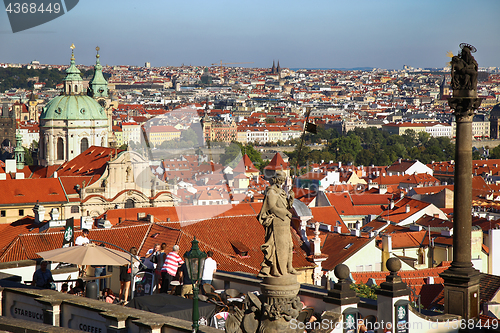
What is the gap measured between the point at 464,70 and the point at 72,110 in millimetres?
47879

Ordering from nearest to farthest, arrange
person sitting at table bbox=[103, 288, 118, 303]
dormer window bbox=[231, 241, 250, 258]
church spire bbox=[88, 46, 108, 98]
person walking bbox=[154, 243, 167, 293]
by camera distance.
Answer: person sitting at table bbox=[103, 288, 118, 303] < person walking bbox=[154, 243, 167, 293] < dormer window bbox=[231, 241, 250, 258] < church spire bbox=[88, 46, 108, 98]

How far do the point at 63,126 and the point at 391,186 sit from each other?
25.0m

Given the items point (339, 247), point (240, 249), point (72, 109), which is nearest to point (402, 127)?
point (72, 109)

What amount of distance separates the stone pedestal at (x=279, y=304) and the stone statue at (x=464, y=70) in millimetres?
5555

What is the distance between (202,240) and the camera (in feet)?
49.7

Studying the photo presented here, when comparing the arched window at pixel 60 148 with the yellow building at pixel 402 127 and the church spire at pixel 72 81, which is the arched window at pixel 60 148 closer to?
the church spire at pixel 72 81

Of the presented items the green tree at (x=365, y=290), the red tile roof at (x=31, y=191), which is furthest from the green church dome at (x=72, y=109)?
the green tree at (x=365, y=290)

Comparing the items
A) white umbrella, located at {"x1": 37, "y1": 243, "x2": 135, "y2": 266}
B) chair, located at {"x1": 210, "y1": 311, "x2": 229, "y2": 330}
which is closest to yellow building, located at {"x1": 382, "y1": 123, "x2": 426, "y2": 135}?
white umbrella, located at {"x1": 37, "y1": 243, "x2": 135, "y2": 266}

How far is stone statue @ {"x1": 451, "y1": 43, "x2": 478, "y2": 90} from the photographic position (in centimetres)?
1044

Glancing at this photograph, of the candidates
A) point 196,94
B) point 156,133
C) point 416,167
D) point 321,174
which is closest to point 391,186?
point 321,174

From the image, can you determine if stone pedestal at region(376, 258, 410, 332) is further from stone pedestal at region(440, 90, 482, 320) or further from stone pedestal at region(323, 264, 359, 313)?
stone pedestal at region(440, 90, 482, 320)

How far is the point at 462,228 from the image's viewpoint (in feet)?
33.6

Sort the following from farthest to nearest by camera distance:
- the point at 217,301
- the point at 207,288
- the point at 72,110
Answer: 1. the point at 72,110
2. the point at 207,288
3. the point at 217,301

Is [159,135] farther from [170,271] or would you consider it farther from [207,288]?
[207,288]
